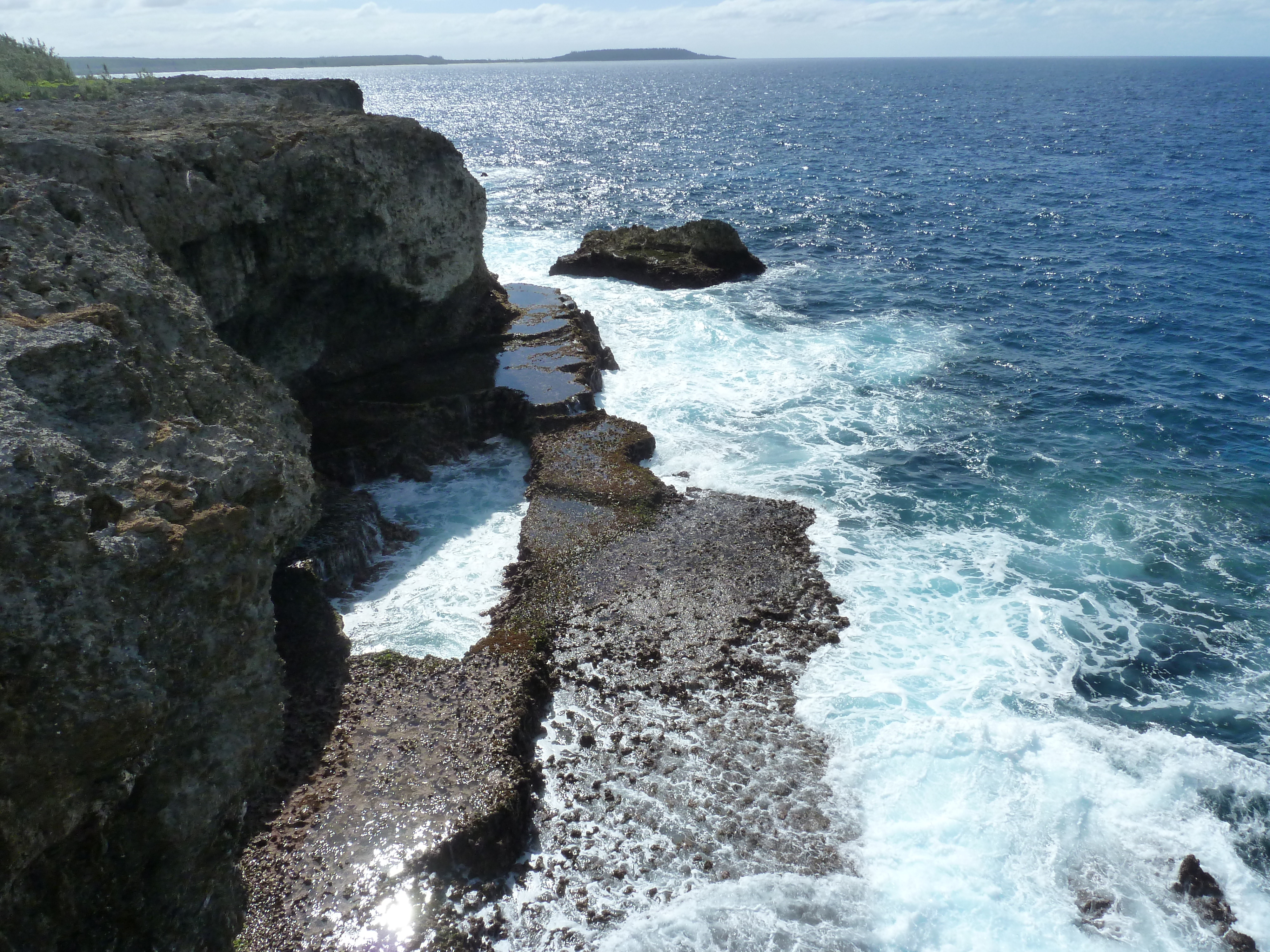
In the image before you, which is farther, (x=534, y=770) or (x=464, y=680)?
(x=464, y=680)

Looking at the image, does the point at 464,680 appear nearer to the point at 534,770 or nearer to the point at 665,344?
the point at 534,770

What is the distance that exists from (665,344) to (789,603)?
20191 mm

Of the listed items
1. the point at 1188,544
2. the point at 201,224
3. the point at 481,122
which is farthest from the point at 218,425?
the point at 481,122

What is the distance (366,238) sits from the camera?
2770cm

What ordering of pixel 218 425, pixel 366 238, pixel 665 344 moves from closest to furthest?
pixel 218 425 < pixel 366 238 < pixel 665 344

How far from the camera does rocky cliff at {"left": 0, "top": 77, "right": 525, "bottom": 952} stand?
28.5 feet

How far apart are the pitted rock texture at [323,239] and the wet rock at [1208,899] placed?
22960 mm

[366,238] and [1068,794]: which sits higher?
[366,238]

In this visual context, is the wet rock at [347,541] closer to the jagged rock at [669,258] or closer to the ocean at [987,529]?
the ocean at [987,529]

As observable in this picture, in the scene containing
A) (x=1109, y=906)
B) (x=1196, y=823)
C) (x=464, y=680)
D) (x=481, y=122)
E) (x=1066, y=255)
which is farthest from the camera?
(x=481, y=122)

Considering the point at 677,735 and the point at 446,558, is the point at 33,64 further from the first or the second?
the point at 677,735

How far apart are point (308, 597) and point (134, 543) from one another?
32.9 feet

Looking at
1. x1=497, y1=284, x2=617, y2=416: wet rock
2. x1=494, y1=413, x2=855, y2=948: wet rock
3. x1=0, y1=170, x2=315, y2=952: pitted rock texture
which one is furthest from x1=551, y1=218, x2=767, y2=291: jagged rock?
x1=0, y1=170, x2=315, y2=952: pitted rock texture

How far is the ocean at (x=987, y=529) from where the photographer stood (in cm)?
1459
